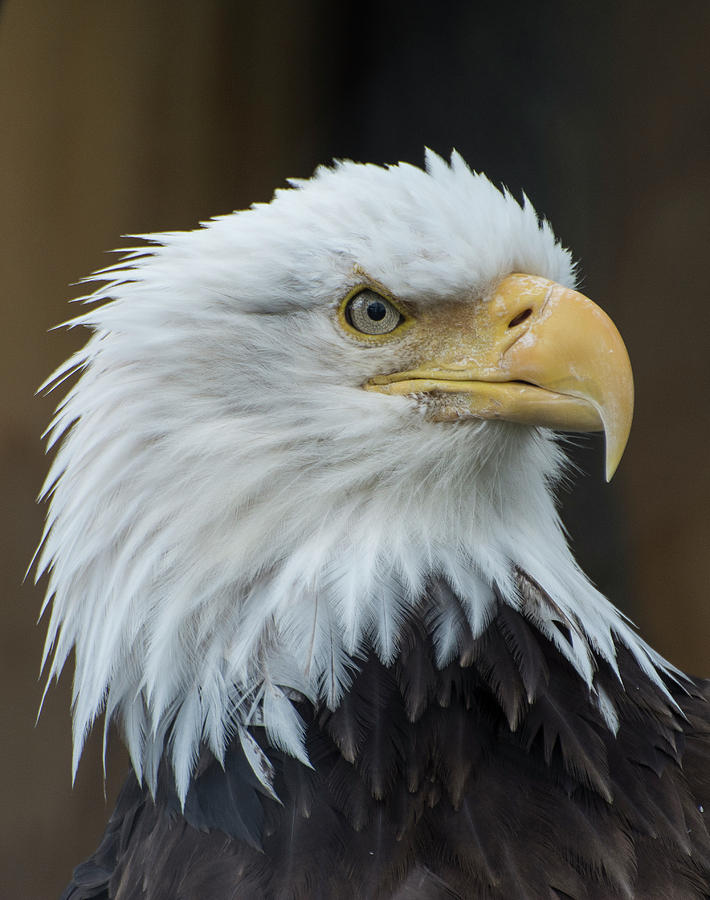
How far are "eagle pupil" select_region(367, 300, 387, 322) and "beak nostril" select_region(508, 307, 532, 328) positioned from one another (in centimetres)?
16

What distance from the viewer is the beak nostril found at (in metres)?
1.20

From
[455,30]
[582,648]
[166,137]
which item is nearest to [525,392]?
[582,648]

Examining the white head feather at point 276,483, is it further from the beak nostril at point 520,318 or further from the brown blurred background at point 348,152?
the brown blurred background at point 348,152

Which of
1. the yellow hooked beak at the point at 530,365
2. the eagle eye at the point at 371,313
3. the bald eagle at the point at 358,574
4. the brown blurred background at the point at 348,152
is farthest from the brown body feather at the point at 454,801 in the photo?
the brown blurred background at the point at 348,152

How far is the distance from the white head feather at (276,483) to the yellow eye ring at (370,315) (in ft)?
0.05

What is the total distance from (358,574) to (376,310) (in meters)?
0.33

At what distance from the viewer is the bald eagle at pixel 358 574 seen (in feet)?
3.52

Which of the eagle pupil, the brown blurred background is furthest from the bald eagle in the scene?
the brown blurred background

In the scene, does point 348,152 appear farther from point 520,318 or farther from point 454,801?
point 454,801

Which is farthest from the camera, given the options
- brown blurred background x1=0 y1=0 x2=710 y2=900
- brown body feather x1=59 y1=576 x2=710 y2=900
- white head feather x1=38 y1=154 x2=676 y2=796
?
brown blurred background x1=0 y1=0 x2=710 y2=900

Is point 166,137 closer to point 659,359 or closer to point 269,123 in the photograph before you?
point 269,123

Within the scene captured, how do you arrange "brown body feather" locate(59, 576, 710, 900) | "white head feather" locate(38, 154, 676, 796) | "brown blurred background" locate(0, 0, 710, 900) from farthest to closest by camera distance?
1. "brown blurred background" locate(0, 0, 710, 900)
2. "white head feather" locate(38, 154, 676, 796)
3. "brown body feather" locate(59, 576, 710, 900)

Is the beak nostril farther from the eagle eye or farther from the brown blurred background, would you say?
the brown blurred background

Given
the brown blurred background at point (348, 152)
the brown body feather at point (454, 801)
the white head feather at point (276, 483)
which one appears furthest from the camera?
the brown blurred background at point (348, 152)
